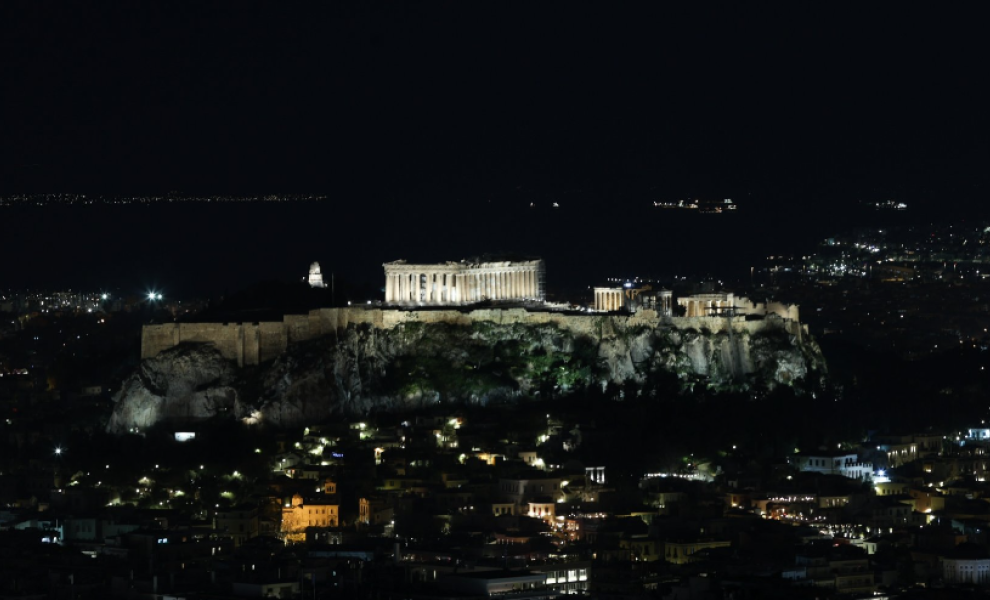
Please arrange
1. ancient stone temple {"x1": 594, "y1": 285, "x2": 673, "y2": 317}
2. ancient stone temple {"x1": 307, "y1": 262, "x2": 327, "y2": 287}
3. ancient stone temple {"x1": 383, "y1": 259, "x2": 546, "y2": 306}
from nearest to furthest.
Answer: ancient stone temple {"x1": 594, "y1": 285, "x2": 673, "y2": 317} → ancient stone temple {"x1": 383, "y1": 259, "x2": 546, "y2": 306} → ancient stone temple {"x1": 307, "y1": 262, "x2": 327, "y2": 287}

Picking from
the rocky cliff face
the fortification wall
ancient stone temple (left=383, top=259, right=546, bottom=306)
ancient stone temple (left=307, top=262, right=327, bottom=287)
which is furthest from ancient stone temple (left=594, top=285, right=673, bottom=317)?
ancient stone temple (left=307, top=262, right=327, bottom=287)

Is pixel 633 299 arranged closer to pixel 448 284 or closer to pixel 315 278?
pixel 448 284

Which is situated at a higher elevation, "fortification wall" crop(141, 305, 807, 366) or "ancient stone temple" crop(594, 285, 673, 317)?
"ancient stone temple" crop(594, 285, 673, 317)

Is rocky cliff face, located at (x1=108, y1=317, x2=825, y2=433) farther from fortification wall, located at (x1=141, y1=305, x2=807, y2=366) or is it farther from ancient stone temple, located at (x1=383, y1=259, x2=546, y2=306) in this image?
ancient stone temple, located at (x1=383, y1=259, x2=546, y2=306)

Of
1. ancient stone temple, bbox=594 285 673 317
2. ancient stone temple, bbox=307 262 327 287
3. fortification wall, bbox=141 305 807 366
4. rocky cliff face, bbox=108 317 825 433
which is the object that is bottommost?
rocky cliff face, bbox=108 317 825 433

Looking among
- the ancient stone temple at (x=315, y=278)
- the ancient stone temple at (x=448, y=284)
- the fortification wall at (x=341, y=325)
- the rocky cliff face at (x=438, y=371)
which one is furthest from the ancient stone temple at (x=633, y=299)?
the ancient stone temple at (x=315, y=278)

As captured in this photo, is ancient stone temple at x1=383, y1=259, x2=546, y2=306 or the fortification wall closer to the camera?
the fortification wall

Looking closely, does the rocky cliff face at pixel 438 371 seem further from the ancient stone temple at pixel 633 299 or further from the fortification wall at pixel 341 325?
the ancient stone temple at pixel 633 299
